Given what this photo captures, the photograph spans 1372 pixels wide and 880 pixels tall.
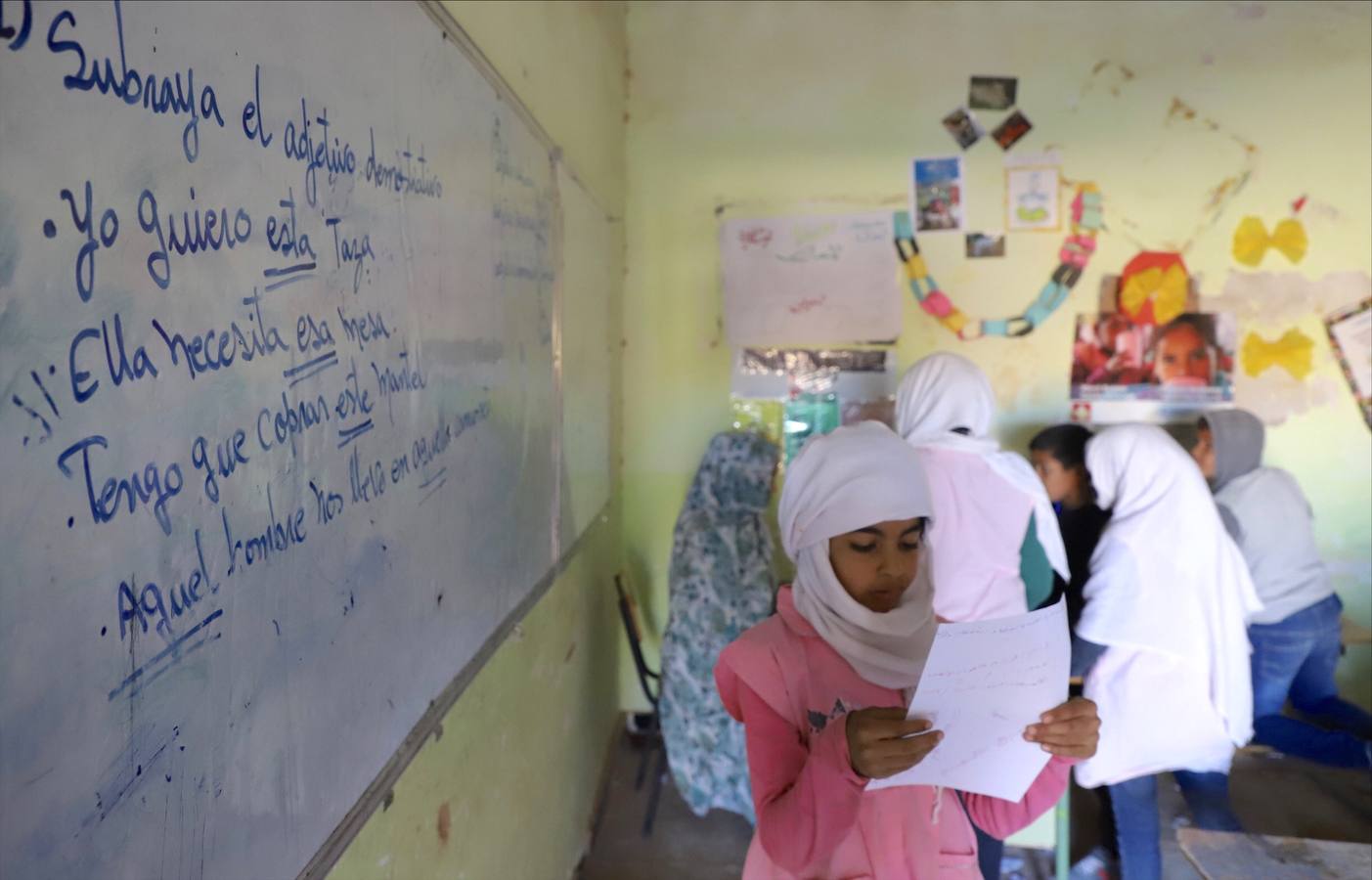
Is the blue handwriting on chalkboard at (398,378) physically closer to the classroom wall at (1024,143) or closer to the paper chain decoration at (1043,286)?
the classroom wall at (1024,143)

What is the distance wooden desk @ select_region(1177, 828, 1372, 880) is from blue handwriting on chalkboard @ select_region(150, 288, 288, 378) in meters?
1.29

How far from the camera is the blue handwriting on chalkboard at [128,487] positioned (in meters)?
0.39

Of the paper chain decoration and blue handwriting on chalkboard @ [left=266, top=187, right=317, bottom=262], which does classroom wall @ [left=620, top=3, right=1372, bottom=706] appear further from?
blue handwriting on chalkboard @ [left=266, top=187, right=317, bottom=262]

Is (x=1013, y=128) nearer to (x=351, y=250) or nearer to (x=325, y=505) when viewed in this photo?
(x=351, y=250)

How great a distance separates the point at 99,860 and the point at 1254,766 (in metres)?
3.22

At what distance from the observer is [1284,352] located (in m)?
2.42

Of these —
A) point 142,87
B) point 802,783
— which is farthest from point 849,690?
point 142,87

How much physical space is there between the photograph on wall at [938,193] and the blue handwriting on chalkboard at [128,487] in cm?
241

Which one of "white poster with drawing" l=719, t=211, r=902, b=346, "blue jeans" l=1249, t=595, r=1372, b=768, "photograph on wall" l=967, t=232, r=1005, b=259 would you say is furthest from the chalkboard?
"blue jeans" l=1249, t=595, r=1372, b=768

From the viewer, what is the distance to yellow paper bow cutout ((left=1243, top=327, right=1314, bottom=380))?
2414 mm

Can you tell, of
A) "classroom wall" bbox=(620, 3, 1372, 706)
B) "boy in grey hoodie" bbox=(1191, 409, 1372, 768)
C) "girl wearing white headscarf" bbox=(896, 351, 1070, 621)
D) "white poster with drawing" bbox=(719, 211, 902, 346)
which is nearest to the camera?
"girl wearing white headscarf" bbox=(896, 351, 1070, 621)

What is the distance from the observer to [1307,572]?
210 centimetres

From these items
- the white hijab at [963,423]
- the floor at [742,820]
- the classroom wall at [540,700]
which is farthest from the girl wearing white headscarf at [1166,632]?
the classroom wall at [540,700]

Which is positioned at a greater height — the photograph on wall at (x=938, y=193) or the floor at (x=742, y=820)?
the photograph on wall at (x=938, y=193)
